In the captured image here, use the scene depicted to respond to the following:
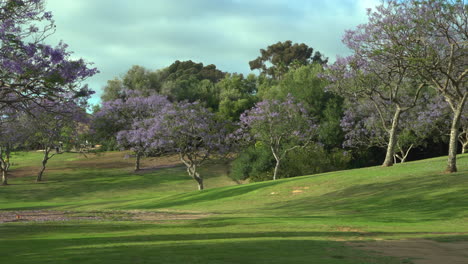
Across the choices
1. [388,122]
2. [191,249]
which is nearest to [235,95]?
[388,122]

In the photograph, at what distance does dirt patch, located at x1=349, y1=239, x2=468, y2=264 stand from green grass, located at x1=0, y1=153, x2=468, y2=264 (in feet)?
2.13

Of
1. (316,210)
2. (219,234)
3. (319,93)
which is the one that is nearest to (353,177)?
(316,210)

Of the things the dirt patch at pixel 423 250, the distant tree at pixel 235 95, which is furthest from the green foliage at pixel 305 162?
the dirt patch at pixel 423 250

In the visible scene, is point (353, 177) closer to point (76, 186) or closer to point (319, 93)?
point (319, 93)

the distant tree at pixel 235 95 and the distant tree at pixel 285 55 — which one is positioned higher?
the distant tree at pixel 285 55

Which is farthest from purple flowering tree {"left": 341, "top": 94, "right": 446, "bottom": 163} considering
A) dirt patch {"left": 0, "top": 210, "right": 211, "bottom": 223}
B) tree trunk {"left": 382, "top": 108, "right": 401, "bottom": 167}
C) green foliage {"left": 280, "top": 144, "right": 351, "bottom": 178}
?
dirt patch {"left": 0, "top": 210, "right": 211, "bottom": 223}

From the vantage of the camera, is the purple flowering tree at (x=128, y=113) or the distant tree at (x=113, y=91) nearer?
the purple flowering tree at (x=128, y=113)

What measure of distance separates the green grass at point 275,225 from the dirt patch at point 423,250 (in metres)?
0.65

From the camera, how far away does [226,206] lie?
3491cm

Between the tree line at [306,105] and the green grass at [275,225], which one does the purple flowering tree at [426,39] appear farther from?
the green grass at [275,225]

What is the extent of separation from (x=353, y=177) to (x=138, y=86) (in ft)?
203

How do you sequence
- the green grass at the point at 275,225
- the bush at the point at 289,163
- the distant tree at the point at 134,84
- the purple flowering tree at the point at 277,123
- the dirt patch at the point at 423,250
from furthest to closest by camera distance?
the distant tree at the point at 134,84
the bush at the point at 289,163
the purple flowering tree at the point at 277,123
the green grass at the point at 275,225
the dirt patch at the point at 423,250

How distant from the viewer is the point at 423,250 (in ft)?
40.4

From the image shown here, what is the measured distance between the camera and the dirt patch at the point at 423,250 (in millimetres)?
11031
